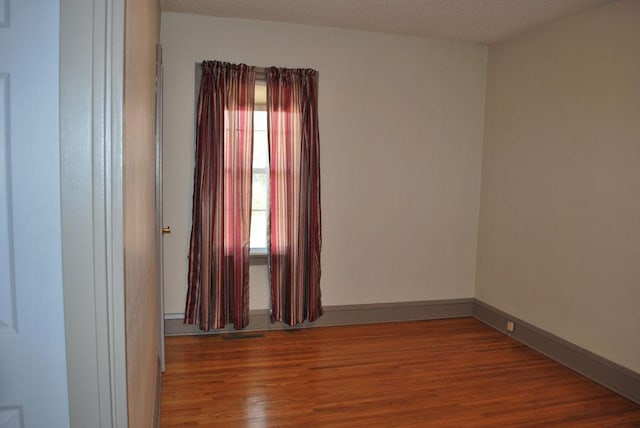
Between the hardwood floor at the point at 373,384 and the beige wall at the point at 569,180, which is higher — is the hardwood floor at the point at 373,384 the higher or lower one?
the lower one

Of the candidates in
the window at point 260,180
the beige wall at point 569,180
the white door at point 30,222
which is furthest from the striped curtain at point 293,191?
the white door at point 30,222

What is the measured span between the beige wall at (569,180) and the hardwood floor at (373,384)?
454 millimetres

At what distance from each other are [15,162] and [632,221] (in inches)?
134

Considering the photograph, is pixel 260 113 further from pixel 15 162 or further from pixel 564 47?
pixel 15 162

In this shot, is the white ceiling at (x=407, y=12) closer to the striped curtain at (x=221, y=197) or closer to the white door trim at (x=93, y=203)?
the striped curtain at (x=221, y=197)

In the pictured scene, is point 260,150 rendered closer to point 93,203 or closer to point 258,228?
point 258,228

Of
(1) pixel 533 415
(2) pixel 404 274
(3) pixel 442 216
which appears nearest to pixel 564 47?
(3) pixel 442 216

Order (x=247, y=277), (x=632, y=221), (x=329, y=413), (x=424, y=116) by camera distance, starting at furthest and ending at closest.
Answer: (x=424, y=116) < (x=247, y=277) < (x=632, y=221) < (x=329, y=413)

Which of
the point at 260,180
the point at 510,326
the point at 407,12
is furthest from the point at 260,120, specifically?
the point at 510,326

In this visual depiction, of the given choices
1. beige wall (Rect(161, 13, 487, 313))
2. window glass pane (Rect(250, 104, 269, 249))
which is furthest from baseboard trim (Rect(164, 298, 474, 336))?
window glass pane (Rect(250, 104, 269, 249))

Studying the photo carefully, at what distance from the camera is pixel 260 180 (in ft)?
13.4

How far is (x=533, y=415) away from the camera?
2.76 meters

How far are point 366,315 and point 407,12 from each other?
8.74ft

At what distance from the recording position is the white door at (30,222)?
1.06 metres
